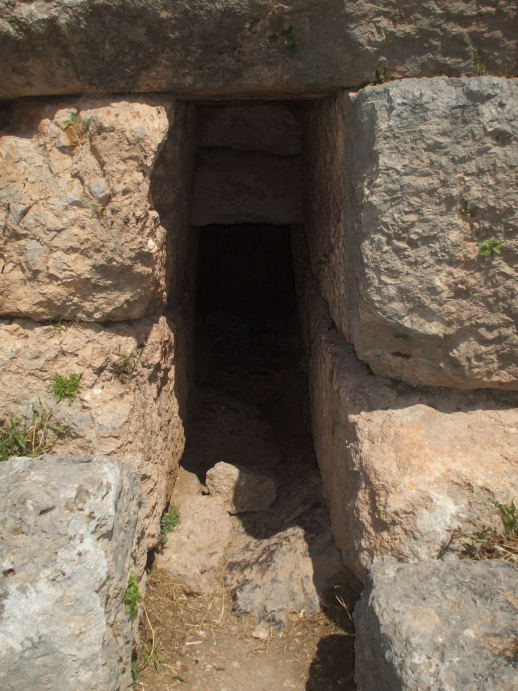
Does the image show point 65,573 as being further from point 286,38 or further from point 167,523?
point 286,38

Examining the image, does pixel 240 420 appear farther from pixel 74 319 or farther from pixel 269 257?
pixel 269 257

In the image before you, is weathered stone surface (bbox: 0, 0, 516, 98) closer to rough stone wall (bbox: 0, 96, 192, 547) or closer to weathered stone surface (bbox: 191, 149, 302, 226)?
rough stone wall (bbox: 0, 96, 192, 547)

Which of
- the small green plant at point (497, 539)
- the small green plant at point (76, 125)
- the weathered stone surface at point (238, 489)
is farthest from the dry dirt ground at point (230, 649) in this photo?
the small green plant at point (76, 125)

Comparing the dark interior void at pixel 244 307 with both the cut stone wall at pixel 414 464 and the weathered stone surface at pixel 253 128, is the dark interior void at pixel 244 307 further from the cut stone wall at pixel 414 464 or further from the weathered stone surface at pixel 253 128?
the cut stone wall at pixel 414 464

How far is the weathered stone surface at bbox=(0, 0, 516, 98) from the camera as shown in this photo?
2.27 metres

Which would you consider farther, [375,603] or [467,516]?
[467,516]

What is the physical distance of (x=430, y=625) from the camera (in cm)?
192

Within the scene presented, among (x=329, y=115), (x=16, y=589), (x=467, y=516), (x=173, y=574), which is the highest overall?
(x=329, y=115)

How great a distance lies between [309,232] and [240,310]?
8.48 ft

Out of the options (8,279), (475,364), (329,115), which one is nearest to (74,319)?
(8,279)

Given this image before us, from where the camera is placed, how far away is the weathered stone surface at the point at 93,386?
104 inches

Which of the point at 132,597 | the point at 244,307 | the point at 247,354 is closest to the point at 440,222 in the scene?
the point at 132,597

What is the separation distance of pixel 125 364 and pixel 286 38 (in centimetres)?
147

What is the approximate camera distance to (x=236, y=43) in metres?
2.38
